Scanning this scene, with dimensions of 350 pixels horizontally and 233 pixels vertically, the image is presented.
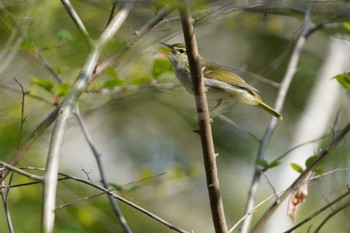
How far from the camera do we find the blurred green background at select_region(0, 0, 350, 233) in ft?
9.17

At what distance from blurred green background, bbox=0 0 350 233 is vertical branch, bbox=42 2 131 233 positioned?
0.44 feet

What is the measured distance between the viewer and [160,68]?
11.5 ft

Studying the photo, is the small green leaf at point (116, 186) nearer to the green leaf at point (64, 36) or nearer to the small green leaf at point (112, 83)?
the small green leaf at point (112, 83)

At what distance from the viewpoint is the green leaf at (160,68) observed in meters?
3.50

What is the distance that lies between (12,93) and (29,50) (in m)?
0.32

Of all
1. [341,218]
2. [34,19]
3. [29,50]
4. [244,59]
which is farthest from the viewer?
[244,59]

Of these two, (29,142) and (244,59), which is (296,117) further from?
(29,142)

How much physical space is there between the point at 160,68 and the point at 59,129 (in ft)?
5.29

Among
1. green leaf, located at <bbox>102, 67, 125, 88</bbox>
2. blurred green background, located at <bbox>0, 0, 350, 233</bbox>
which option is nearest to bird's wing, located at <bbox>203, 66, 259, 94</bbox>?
blurred green background, located at <bbox>0, 0, 350, 233</bbox>

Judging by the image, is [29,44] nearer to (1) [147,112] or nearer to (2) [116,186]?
(2) [116,186]

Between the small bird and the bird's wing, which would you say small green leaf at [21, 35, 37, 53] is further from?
the bird's wing

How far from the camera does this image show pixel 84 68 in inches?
91.2

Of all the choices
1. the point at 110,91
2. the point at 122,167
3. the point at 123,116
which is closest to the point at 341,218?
the point at 110,91

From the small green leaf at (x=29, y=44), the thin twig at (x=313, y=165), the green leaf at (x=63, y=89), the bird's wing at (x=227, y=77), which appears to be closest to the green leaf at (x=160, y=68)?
the bird's wing at (x=227, y=77)
